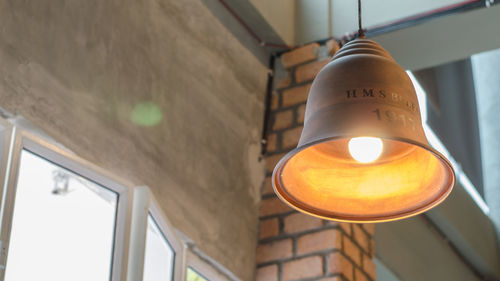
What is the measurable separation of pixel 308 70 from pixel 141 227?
1.11m

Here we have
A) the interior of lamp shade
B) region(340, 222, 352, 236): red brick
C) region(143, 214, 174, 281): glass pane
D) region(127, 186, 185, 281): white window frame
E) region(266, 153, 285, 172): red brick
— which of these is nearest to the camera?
the interior of lamp shade

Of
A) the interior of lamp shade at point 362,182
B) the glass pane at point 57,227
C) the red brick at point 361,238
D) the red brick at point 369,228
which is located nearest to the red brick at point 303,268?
the red brick at point 361,238

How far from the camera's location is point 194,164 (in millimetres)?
2643

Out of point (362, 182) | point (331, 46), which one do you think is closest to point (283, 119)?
point (331, 46)

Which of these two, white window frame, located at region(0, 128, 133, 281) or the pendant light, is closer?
the pendant light

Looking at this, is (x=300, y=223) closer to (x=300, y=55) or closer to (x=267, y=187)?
(x=267, y=187)

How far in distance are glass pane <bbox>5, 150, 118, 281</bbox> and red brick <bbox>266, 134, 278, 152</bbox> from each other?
3.13ft

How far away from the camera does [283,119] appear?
10.2 ft

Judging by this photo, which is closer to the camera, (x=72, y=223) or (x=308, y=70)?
(x=72, y=223)

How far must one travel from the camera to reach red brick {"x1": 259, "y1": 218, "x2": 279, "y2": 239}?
A: 2920 millimetres

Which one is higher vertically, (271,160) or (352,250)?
(271,160)

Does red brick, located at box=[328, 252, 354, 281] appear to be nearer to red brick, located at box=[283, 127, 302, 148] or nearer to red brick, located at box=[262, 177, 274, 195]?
red brick, located at box=[262, 177, 274, 195]

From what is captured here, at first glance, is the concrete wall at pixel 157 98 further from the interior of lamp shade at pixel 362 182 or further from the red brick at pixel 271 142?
the interior of lamp shade at pixel 362 182

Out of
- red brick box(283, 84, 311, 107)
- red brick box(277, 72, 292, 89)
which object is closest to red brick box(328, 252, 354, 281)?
red brick box(283, 84, 311, 107)
